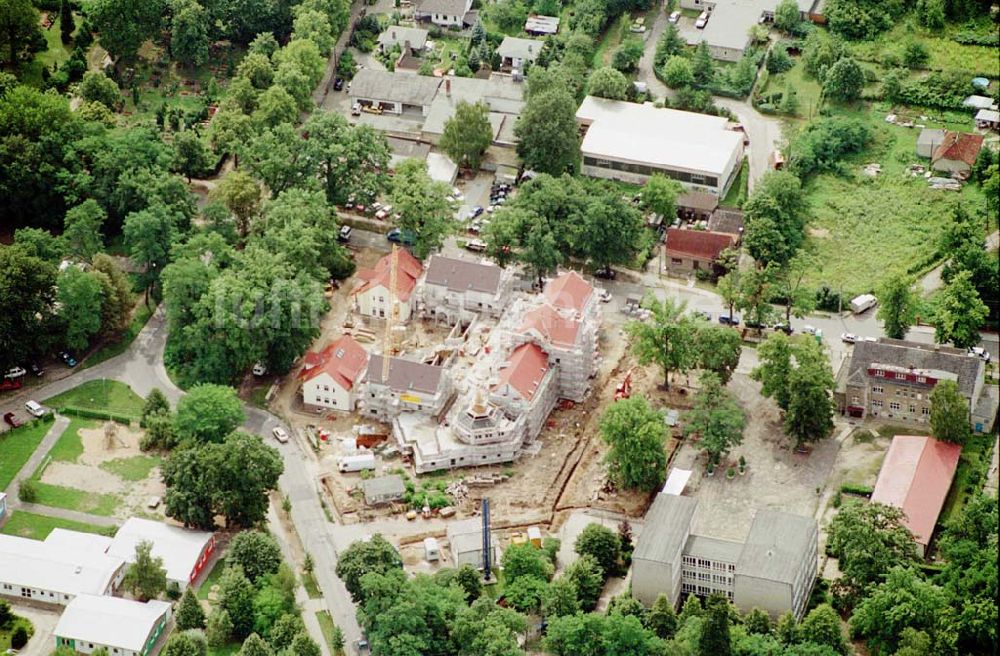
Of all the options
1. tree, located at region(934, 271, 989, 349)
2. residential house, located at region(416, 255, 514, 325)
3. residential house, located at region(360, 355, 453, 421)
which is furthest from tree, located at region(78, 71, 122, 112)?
tree, located at region(934, 271, 989, 349)

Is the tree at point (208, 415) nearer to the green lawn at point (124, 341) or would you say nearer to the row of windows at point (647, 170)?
the green lawn at point (124, 341)

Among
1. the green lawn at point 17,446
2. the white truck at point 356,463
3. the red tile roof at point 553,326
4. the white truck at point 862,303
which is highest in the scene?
the red tile roof at point 553,326

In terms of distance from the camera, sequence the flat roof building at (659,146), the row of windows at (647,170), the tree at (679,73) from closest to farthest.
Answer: the row of windows at (647,170) → the flat roof building at (659,146) → the tree at (679,73)

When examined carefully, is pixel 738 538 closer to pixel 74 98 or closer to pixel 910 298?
pixel 910 298

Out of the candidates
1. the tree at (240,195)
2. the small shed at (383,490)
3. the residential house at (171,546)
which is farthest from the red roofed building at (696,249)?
the residential house at (171,546)

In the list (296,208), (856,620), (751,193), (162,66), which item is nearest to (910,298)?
(751,193)

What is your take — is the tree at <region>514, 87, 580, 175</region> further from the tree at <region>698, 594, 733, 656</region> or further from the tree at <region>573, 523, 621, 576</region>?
the tree at <region>698, 594, 733, 656</region>
